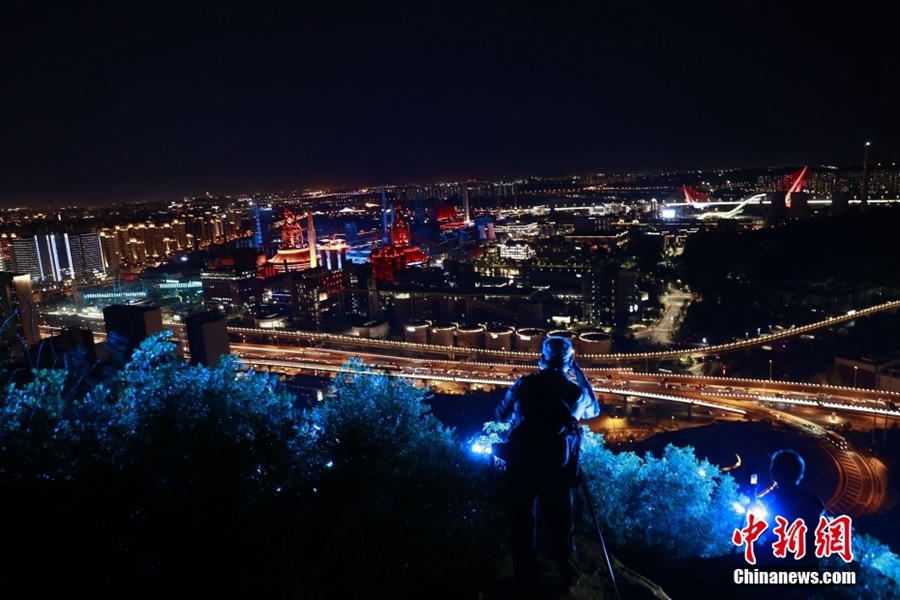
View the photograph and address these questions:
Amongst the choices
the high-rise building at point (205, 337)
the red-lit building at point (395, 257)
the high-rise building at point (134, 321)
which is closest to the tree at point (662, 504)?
the high-rise building at point (205, 337)

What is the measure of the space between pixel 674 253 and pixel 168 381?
33400 millimetres

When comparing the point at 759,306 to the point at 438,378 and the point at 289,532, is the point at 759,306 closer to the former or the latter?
the point at 438,378

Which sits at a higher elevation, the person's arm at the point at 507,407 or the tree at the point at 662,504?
the person's arm at the point at 507,407

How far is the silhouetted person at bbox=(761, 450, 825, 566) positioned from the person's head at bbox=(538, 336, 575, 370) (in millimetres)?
792

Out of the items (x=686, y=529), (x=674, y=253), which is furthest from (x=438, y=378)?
(x=674, y=253)

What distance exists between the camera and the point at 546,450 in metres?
2.09

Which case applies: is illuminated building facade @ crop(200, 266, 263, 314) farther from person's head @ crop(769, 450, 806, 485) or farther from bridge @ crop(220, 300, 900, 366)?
person's head @ crop(769, 450, 806, 485)

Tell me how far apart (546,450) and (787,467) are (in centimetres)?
84

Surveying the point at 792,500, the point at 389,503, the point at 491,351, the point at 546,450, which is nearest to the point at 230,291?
the point at 491,351

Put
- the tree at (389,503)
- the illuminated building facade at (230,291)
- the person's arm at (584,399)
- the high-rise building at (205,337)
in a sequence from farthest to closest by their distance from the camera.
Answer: the illuminated building facade at (230,291)
the high-rise building at (205,337)
the tree at (389,503)
the person's arm at (584,399)

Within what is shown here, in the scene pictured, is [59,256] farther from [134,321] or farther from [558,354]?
[558,354]

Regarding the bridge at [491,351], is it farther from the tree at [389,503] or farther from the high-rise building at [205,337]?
the tree at [389,503]

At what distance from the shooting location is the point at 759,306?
20281 millimetres

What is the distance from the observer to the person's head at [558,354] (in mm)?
2090
